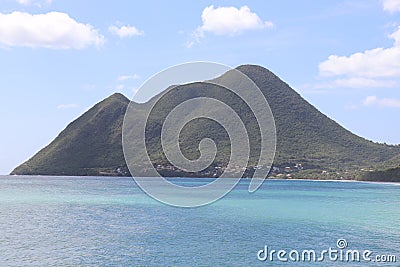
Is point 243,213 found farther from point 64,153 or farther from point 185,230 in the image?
point 64,153

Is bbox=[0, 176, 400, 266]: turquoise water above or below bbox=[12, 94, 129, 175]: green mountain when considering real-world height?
below

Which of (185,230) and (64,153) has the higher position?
(64,153)

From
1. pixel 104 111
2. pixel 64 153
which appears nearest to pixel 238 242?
pixel 64 153

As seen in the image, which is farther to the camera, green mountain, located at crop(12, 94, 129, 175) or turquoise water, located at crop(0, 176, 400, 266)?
green mountain, located at crop(12, 94, 129, 175)

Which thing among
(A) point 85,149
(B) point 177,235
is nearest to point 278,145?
(A) point 85,149

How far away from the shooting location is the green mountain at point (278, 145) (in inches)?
5655

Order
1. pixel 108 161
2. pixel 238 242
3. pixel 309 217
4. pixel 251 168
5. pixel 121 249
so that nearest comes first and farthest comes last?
pixel 121 249, pixel 238 242, pixel 309 217, pixel 251 168, pixel 108 161

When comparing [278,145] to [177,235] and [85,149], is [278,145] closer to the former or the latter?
[85,149]

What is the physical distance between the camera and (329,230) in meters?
30.1

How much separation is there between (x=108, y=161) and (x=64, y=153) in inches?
598

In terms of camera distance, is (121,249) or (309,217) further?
(309,217)

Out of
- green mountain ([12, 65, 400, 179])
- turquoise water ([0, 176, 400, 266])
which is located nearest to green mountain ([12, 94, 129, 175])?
green mountain ([12, 65, 400, 179])

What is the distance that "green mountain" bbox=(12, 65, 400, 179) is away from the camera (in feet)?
471

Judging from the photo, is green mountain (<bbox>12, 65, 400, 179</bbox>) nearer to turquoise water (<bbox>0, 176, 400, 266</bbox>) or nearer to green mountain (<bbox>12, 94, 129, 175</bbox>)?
green mountain (<bbox>12, 94, 129, 175</bbox>)
